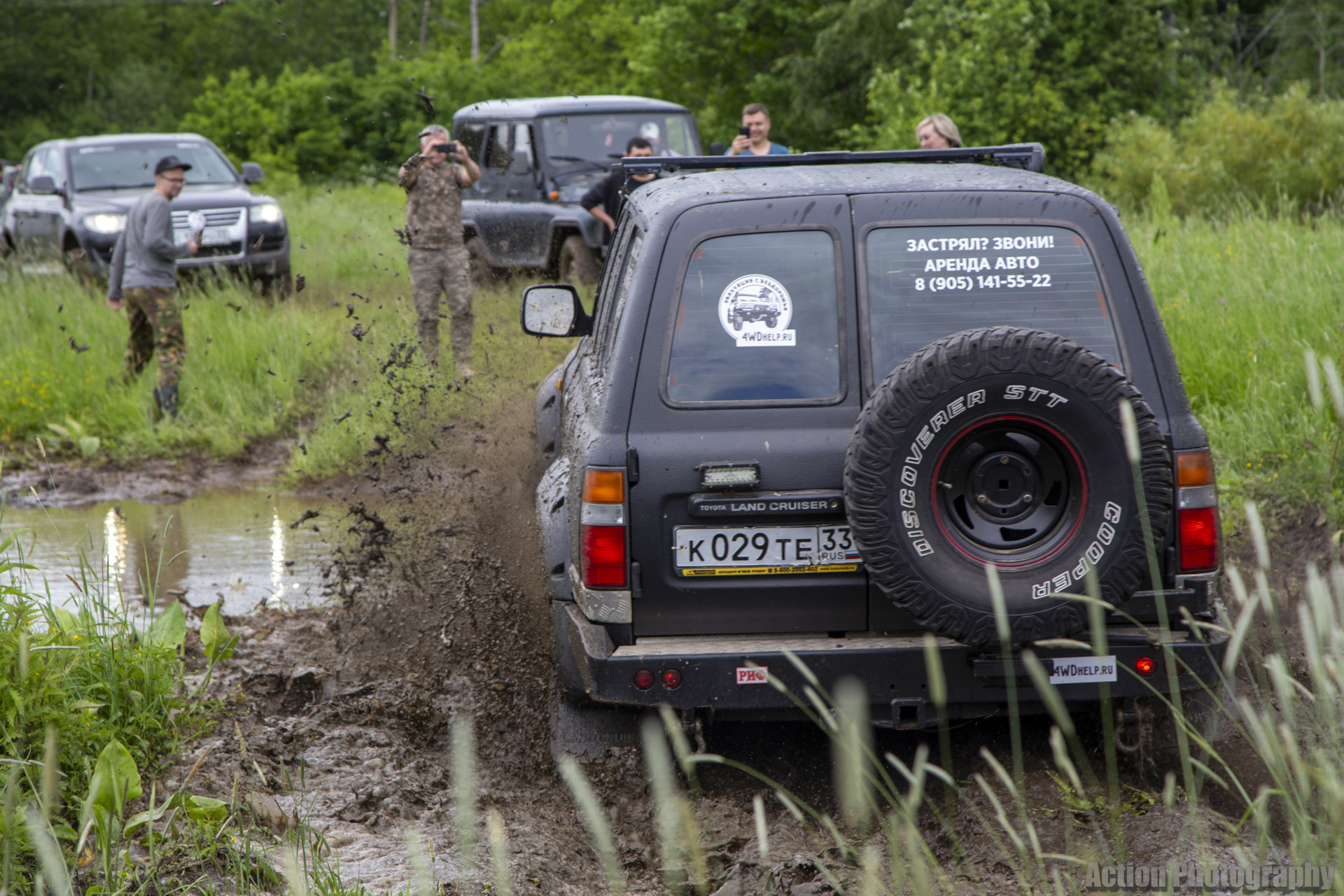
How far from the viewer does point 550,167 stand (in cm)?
1286

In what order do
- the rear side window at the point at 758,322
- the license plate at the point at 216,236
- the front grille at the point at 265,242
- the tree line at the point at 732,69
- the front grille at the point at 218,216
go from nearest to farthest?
the rear side window at the point at 758,322, the front grille at the point at 218,216, the license plate at the point at 216,236, the front grille at the point at 265,242, the tree line at the point at 732,69

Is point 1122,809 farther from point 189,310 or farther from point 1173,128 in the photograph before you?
point 1173,128

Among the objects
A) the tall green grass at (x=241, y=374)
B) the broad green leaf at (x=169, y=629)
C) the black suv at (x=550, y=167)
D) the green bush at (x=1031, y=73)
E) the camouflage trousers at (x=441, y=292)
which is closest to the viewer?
the broad green leaf at (x=169, y=629)

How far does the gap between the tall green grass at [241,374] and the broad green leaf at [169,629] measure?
4.13 m

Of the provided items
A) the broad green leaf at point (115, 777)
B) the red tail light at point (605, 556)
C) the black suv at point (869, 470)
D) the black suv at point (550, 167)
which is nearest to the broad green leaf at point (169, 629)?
the broad green leaf at point (115, 777)

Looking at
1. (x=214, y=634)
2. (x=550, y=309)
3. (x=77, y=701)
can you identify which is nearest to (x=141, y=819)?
(x=77, y=701)

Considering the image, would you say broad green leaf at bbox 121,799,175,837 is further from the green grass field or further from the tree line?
the tree line

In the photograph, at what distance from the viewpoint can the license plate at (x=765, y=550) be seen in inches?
126

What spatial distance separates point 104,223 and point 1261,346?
11.5 m

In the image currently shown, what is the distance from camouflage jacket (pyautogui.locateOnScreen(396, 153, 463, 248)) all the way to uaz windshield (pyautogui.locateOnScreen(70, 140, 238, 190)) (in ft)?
18.8

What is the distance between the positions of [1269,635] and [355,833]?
12.0 ft

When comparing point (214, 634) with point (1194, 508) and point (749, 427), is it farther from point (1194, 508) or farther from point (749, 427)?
point (1194, 508)

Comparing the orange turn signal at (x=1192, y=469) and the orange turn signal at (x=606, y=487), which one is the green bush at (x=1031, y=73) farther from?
the orange turn signal at (x=606, y=487)

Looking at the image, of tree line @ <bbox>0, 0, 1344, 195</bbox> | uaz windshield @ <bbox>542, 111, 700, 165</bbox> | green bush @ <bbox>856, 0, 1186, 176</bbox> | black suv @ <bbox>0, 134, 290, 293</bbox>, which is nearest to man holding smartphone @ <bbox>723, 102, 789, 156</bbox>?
tree line @ <bbox>0, 0, 1344, 195</bbox>
